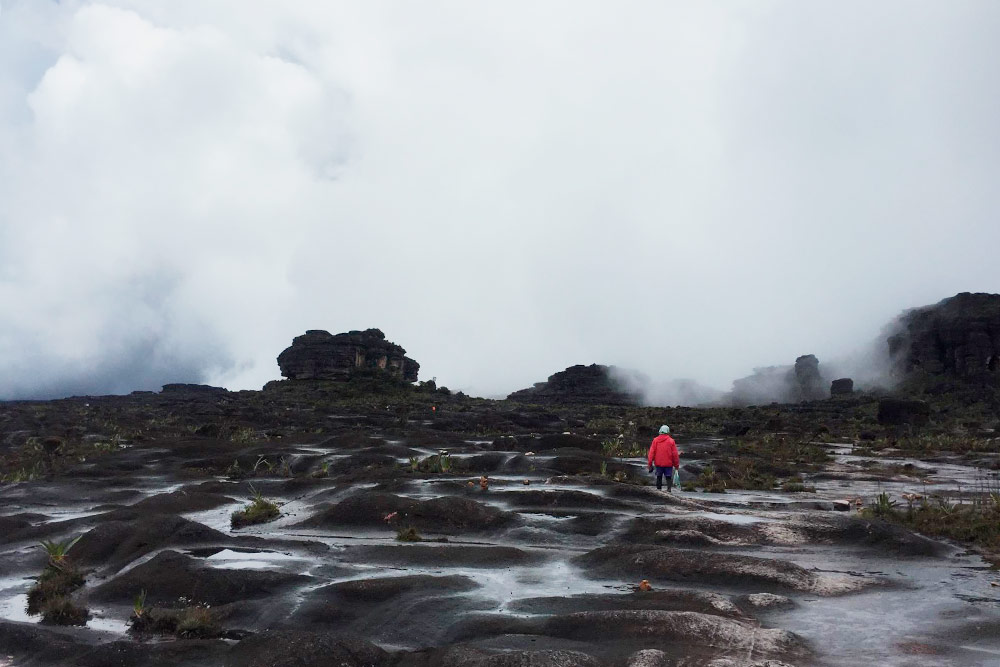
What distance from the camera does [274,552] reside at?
1557 centimetres

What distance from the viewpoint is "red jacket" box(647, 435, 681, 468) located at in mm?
23531

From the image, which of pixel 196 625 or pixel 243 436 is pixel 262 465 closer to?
pixel 243 436

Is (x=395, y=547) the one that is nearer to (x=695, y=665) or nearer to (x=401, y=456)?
(x=695, y=665)

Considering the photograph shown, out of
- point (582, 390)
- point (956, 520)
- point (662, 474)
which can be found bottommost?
point (956, 520)

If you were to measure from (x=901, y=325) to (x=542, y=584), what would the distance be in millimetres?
130743

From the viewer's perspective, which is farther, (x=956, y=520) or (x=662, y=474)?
(x=662, y=474)

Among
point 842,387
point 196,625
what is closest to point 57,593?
point 196,625

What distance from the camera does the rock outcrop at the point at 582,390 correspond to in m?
124

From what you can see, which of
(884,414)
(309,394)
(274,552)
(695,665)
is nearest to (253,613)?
(274,552)

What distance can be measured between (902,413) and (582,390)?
72383mm

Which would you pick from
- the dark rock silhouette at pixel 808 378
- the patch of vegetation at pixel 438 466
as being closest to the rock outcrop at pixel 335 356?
the patch of vegetation at pixel 438 466

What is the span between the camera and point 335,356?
102m

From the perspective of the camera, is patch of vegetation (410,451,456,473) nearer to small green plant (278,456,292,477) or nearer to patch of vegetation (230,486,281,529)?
small green plant (278,456,292,477)

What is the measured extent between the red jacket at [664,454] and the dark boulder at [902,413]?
4259cm
